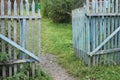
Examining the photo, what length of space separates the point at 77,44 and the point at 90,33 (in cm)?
147

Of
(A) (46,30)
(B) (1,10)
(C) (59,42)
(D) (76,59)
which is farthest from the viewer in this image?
(A) (46,30)

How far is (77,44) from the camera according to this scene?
35.8 feet

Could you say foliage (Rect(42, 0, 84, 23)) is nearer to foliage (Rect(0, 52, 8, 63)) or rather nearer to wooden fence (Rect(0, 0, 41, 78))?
wooden fence (Rect(0, 0, 41, 78))

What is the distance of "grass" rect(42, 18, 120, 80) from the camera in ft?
28.8

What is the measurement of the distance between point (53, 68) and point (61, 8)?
10.0 meters

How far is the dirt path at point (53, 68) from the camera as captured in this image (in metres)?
8.95

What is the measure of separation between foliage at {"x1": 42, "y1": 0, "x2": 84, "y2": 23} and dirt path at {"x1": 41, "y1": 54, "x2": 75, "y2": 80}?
7.86 metres

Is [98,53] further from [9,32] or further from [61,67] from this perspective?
[9,32]

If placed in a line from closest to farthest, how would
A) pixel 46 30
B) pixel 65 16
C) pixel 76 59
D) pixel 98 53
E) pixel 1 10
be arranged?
pixel 1 10
pixel 98 53
pixel 76 59
pixel 46 30
pixel 65 16

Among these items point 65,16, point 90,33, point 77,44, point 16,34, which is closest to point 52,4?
point 65,16

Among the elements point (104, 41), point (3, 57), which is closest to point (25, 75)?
point (3, 57)

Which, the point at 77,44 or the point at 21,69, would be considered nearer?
the point at 21,69

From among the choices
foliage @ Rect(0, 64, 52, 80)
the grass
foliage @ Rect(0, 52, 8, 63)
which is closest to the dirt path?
the grass

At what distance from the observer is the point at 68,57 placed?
11141 millimetres
